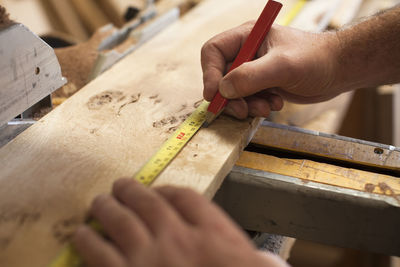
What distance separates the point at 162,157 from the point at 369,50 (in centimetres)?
82

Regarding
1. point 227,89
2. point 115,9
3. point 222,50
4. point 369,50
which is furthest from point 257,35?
point 115,9

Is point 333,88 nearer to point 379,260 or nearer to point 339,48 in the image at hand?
point 339,48

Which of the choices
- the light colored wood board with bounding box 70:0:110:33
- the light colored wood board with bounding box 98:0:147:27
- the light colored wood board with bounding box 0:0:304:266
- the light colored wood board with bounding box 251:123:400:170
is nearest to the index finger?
the light colored wood board with bounding box 0:0:304:266

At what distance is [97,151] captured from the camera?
3.64ft

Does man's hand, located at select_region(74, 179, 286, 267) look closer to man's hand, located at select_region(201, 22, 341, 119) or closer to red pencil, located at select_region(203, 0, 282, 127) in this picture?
man's hand, located at select_region(201, 22, 341, 119)

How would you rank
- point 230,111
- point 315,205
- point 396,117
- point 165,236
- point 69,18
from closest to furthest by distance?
point 165,236
point 315,205
point 230,111
point 396,117
point 69,18

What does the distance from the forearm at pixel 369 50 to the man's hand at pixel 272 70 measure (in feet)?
0.13

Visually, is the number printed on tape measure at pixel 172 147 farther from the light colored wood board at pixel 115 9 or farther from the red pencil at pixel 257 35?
the light colored wood board at pixel 115 9

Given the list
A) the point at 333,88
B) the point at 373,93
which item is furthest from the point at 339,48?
the point at 373,93

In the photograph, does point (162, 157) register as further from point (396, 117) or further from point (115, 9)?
point (115, 9)

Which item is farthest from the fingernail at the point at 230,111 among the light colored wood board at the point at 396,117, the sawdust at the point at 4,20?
the light colored wood board at the point at 396,117

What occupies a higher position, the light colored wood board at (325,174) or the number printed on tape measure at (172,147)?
the number printed on tape measure at (172,147)

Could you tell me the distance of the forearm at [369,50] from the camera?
4.49 feet

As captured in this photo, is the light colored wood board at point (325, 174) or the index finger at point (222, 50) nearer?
the light colored wood board at point (325, 174)
